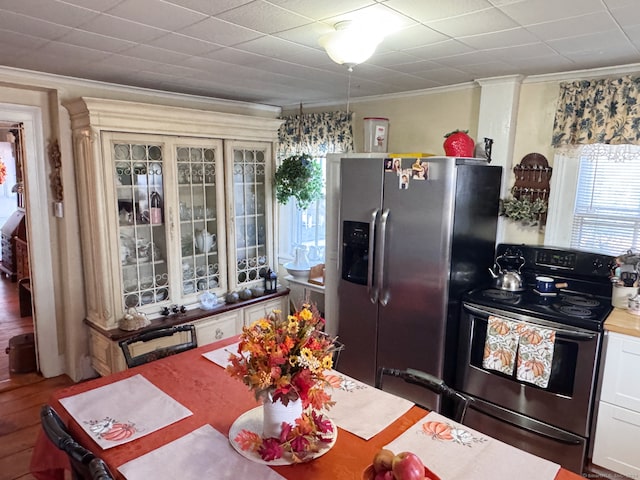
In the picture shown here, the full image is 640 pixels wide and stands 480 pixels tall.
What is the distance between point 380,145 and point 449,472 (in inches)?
94.5

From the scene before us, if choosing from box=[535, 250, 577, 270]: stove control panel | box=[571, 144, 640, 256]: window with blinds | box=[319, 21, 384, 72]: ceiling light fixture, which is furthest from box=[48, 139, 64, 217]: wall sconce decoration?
box=[571, 144, 640, 256]: window with blinds

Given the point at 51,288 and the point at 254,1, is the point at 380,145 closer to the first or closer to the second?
the point at 254,1

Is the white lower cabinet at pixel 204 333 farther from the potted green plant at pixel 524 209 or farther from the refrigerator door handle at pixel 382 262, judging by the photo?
the potted green plant at pixel 524 209

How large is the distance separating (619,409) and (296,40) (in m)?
2.47

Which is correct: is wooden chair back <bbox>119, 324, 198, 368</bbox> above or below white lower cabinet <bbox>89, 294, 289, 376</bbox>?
above

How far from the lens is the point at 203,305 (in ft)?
11.7

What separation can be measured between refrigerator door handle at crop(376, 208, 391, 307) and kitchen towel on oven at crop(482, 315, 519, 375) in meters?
0.65

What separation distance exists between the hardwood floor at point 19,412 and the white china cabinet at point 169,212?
0.43m

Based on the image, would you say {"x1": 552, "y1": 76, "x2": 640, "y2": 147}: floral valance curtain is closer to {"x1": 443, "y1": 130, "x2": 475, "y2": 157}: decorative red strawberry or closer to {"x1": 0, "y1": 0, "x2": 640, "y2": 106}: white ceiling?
{"x1": 0, "y1": 0, "x2": 640, "y2": 106}: white ceiling

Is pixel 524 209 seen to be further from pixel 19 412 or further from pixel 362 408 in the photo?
pixel 19 412

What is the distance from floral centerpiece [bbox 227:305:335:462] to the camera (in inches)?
51.6

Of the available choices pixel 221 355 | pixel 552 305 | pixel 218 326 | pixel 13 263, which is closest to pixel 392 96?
pixel 552 305

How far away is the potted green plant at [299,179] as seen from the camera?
3.76m

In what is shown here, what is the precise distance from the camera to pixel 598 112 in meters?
2.56
